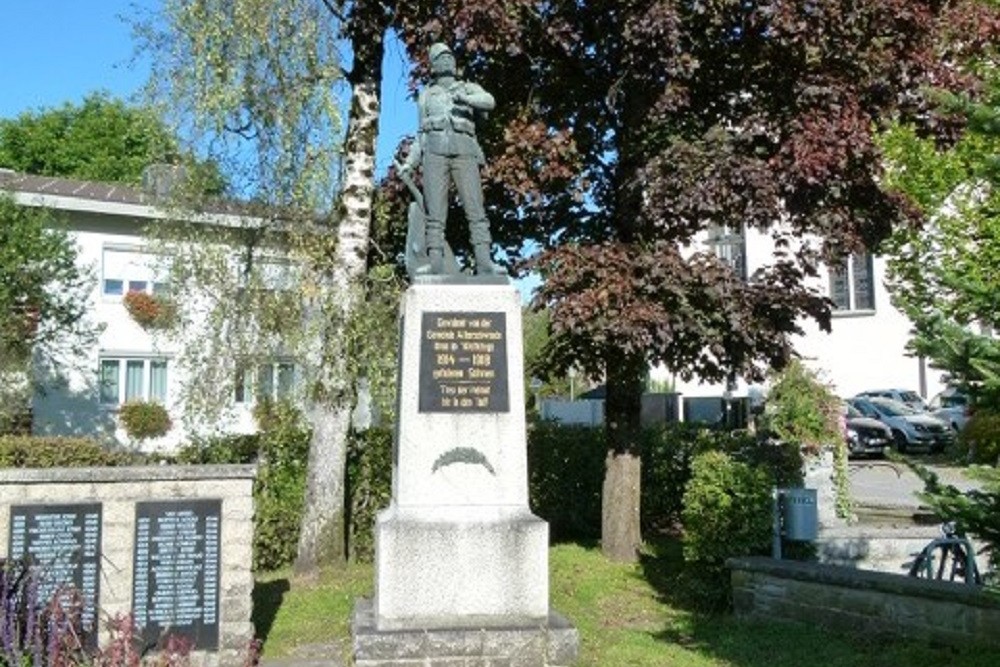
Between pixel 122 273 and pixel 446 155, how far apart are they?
19150 mm

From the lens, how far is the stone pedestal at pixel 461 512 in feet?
23.8

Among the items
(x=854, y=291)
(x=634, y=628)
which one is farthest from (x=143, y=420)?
(x=854, y=291)

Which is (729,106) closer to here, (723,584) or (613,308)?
(613,308)

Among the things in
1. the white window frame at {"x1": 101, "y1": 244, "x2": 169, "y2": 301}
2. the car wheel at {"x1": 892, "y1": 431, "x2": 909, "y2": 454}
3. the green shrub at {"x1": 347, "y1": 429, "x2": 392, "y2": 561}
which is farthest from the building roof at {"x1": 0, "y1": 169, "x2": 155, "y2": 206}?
the car wheel at {"x1": 892, "y1": 431, "x2": 909, "y2": 454}

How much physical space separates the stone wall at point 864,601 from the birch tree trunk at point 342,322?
4.52 metres

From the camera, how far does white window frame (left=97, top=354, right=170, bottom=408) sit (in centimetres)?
2469

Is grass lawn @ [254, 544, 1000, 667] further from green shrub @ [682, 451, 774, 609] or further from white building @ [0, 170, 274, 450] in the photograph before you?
white building @ [0, 170, 274, 450]

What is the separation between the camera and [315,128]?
14.8 metres

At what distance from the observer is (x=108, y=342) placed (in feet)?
81.1

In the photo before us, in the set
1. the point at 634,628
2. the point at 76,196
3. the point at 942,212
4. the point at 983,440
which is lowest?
the point at 634,628

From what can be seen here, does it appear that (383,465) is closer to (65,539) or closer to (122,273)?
(65,539)

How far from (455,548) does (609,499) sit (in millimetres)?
4932

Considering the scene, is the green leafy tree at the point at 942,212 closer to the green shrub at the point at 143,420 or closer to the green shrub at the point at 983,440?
the green shrub at the point at 983,440

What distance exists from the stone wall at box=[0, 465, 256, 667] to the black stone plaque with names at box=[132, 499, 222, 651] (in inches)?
1.8
